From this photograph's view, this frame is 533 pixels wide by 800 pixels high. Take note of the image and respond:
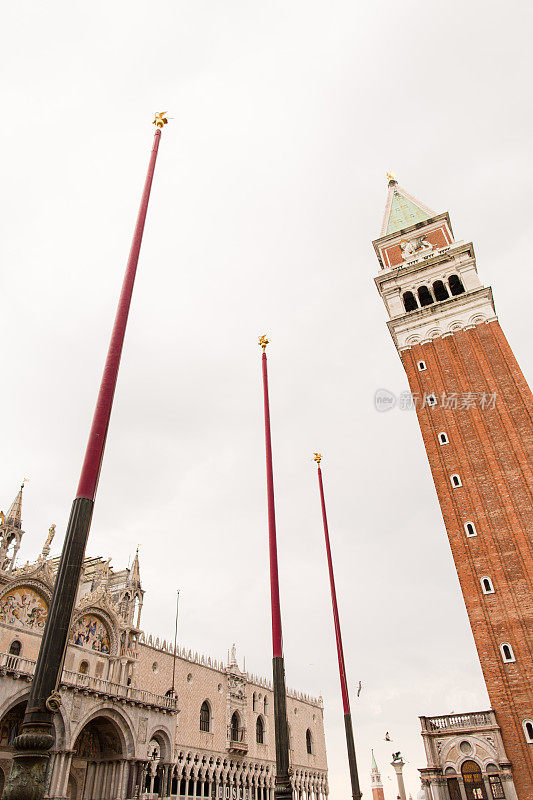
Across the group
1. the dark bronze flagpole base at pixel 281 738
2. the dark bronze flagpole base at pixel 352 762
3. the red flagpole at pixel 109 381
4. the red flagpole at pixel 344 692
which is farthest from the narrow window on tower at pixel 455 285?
the dark bronze flagpole base at pixel 281 738

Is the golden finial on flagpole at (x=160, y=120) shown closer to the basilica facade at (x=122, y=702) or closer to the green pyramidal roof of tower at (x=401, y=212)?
the basilica facade at (x=122, y=702)

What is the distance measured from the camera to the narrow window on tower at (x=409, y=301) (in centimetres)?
4606

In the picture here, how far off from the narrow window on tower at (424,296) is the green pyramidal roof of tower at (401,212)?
9228 mm

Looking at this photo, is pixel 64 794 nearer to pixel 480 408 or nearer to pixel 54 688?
pixel 54 688

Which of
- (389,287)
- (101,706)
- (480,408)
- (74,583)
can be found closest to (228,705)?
(101,706)

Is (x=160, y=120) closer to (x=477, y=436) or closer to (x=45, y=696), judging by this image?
(x=45, y=696)

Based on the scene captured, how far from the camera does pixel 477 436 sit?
119 ft

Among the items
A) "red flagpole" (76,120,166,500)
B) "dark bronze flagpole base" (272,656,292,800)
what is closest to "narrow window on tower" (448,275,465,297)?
"red flagpole" (76,120,166,500)

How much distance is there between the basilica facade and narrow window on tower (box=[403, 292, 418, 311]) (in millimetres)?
30760

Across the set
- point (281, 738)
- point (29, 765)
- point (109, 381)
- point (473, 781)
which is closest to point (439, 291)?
point (473, 781)

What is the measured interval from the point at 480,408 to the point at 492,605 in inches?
527

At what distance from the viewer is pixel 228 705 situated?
44594mm

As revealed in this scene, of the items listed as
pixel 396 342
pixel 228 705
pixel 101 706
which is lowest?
pixel 101 706

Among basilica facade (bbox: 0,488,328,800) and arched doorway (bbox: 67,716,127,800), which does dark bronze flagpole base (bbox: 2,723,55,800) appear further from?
arched doorway (bbox: 67,716,127,800)
